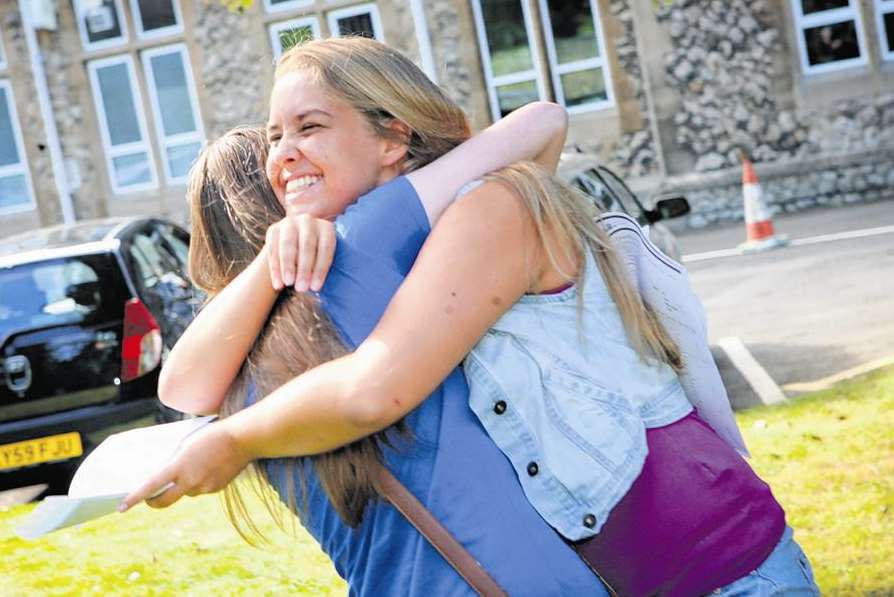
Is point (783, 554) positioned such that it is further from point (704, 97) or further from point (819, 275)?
point (704, 97)

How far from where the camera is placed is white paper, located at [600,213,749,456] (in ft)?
6.73

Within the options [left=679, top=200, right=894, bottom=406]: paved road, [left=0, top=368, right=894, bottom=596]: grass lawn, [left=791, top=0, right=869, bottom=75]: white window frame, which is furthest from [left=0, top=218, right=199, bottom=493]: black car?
[left=791, top=0, right=869, bottom=75]: white window frame

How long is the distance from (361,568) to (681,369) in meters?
0.55

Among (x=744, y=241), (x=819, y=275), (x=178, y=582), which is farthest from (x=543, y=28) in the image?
(x=178, y=582)

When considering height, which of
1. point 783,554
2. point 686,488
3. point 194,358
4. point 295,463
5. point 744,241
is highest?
point 194,358

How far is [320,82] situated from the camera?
80.4 inches

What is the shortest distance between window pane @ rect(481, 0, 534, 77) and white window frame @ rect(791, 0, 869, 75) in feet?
11.3

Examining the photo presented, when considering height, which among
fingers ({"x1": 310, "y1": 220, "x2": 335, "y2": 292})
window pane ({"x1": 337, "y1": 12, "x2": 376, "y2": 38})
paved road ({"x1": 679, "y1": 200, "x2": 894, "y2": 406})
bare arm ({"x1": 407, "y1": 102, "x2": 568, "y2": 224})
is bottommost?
paved road ({"x1": 679, "y1": 200, "x2": 894, "y2": 406})

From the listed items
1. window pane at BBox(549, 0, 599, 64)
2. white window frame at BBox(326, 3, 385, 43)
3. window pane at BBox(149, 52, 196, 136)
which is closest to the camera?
window pane at BBox(549, 0, 599, 64)

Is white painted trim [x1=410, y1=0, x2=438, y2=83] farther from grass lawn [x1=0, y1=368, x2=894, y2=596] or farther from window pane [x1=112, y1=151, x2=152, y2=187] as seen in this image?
grass lawn [x1=0, y1=368, x2=894, y2=596]

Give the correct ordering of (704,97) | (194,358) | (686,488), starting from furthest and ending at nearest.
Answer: (704,97) < (194,358) < (686,488)

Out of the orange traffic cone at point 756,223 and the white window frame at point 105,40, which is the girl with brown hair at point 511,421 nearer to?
the orange traffic cone at point 756,223

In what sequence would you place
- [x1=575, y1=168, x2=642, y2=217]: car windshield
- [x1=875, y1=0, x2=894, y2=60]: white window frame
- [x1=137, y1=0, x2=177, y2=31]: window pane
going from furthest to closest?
1. [x1=137, y1=0, x2=177, y2=31]: window pane
2. [x1=875, y1=0, x2=894, y2=60]: white window frame
3. [x1=575, y1=168, x2=642, y2=217]: car windshield

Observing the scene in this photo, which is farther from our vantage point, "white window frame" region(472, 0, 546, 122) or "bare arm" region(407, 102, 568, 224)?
"white window frame" region(472, 0, 546, 122)
